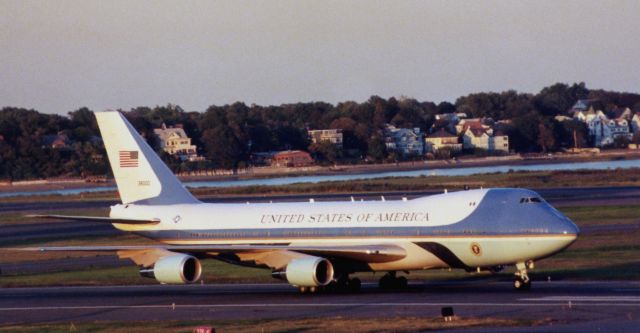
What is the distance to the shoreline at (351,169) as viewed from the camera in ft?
507

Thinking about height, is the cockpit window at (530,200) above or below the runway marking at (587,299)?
above

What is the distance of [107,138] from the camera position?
45469 millimetres

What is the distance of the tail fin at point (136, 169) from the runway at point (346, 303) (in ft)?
11.9

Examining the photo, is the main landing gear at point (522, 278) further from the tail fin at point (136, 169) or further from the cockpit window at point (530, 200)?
the tail fin at point (136, 169)

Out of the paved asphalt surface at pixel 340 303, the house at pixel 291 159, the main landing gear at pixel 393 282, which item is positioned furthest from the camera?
the house at pixel 291 159

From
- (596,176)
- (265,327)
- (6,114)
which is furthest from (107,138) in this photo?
(6,114)

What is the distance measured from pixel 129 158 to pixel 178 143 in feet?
441

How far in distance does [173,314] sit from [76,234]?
130ft

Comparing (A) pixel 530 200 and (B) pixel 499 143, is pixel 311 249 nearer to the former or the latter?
(A) pixel 530 200

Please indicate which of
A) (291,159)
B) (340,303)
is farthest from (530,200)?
(291,159)

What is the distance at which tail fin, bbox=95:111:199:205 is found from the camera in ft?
148

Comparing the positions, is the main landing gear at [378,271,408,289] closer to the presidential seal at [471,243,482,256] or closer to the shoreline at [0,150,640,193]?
the presidential seal at [471,243,482,256]

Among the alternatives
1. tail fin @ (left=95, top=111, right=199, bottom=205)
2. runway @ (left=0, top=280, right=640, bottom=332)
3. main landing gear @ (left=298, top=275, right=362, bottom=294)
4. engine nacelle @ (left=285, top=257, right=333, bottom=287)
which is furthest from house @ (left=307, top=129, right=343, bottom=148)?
engine nacelle @ (left=285, top=257, right=333, bottom=287)

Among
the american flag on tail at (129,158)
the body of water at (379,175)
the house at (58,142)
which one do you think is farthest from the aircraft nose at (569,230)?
the house at (58,142)
